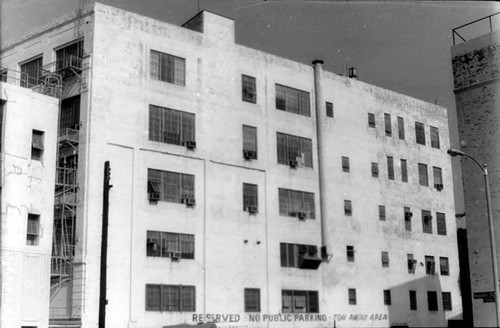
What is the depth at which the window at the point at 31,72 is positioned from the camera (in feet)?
145

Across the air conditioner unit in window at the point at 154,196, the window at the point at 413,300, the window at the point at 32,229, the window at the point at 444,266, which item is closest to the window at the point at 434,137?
the window at the point at 444,266

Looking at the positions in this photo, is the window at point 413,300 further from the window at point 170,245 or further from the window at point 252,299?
the window at point 170,245

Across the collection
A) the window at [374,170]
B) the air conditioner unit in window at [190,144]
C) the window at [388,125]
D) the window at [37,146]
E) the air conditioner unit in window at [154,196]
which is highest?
the window at [388,125]

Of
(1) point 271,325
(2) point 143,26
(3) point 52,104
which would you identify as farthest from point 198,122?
(1) point 271,325

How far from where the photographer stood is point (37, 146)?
3600cm

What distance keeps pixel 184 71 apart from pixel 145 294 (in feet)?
44.6

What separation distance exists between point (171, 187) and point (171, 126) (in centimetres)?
366

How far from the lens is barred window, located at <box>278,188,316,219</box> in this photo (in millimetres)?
47969

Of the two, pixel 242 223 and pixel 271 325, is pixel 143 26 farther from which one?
pixel 271 325

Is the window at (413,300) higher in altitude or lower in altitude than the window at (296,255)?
lower

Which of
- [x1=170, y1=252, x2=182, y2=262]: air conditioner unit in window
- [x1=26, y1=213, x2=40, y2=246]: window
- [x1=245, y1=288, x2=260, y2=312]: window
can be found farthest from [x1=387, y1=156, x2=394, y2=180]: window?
[x1=26, y1=213, x2=40, y2=246]: window

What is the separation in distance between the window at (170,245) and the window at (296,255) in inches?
291

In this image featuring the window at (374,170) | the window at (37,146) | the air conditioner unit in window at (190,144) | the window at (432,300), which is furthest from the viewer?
the window at (432,300)

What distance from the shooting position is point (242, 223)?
4509cm
